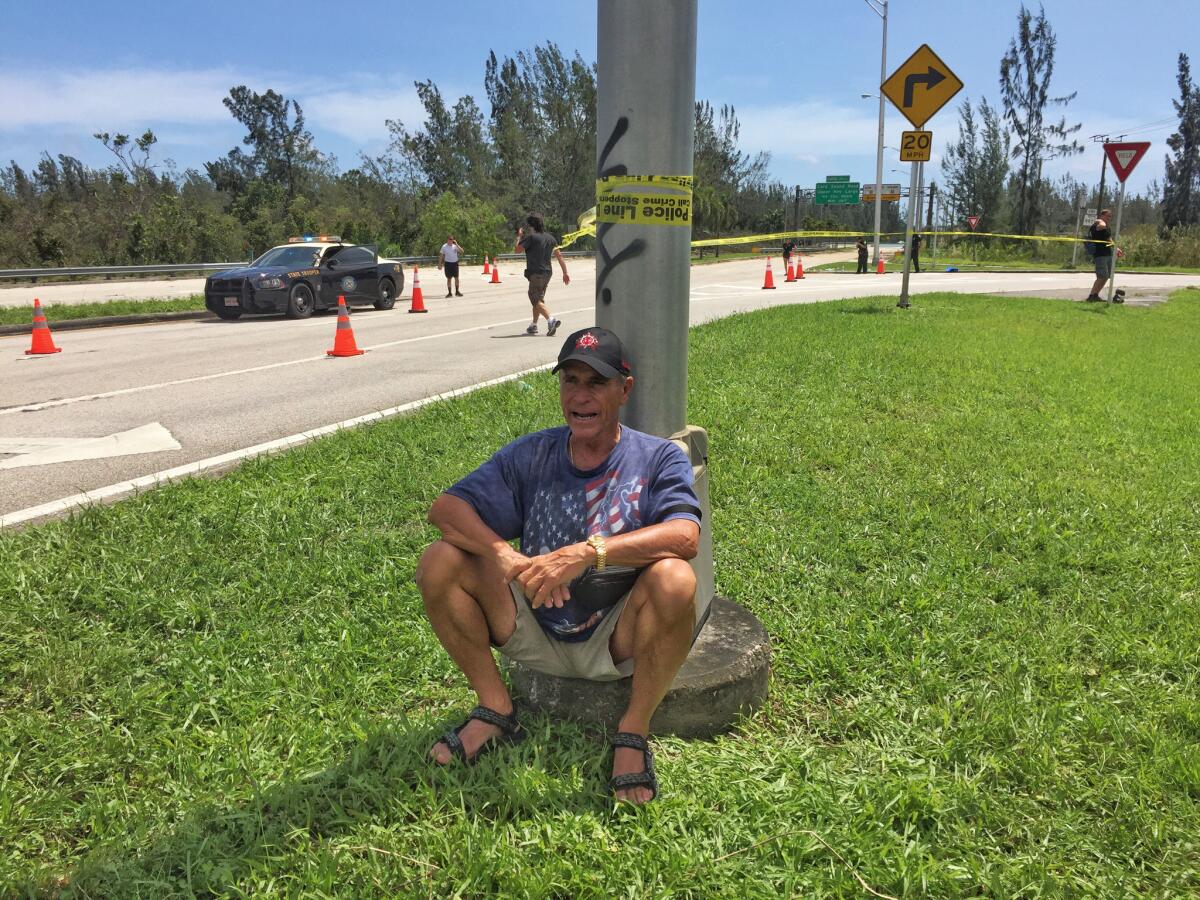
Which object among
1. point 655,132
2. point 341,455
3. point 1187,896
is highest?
point 655,132

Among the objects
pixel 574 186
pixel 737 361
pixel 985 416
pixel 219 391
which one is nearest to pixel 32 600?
pixel 219 391

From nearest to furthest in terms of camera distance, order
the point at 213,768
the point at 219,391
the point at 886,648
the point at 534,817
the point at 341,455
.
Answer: the point at 534,817, the point at 213,768, the point at 886,648, the point at 341,455, the point at 219,391

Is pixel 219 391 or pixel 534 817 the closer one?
pixel 534 817

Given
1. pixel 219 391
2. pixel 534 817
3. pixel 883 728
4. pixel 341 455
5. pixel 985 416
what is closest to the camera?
pixel 534 817

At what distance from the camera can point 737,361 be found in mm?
9312

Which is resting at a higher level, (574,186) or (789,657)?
(574,186)

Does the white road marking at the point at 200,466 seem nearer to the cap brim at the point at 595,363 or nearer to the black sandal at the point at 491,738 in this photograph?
the black sandal at the point at 491,738

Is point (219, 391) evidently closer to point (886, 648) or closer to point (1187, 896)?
point (886, 648)

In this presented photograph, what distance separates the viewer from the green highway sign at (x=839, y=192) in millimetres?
71625

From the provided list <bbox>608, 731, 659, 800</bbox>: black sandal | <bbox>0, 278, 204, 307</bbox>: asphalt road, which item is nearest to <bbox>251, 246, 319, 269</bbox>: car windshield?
<bbox>0, 278, 204, 307</bbox>: asphalt road

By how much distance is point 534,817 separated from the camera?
2418mm

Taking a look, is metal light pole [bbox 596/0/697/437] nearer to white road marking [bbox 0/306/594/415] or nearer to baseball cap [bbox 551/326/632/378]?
baseball cap [bbox 551/326/632/378]

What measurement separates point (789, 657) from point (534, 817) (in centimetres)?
136

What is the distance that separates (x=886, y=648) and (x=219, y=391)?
7520mm
